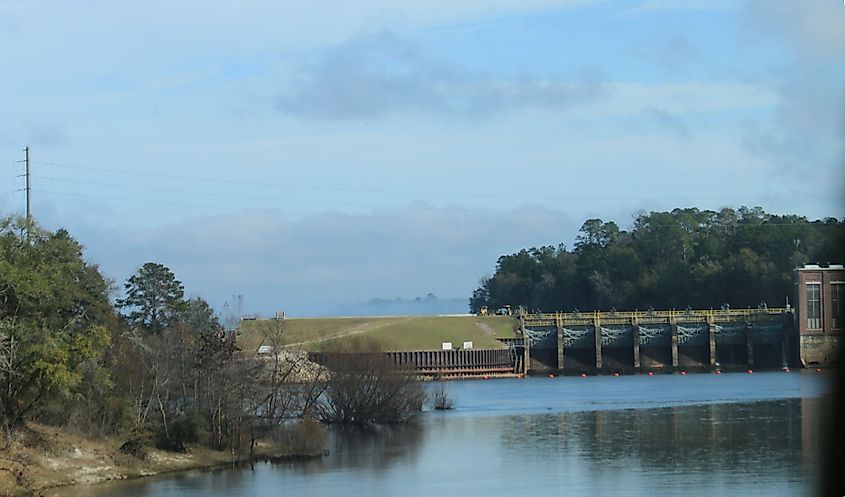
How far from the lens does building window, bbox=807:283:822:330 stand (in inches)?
4700

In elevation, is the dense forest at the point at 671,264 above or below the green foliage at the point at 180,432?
above

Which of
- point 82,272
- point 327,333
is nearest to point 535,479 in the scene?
point 82,272

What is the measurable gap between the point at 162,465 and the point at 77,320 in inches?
279

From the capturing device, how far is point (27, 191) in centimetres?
6056

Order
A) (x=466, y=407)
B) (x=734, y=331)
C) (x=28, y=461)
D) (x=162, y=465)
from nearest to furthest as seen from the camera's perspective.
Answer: (x=28, y=461), (x=162, y=465), (x=466, y=407), (x=734, y=331)

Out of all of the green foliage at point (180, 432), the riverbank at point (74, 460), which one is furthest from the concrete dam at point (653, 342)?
the riverbank at point (74, 460)

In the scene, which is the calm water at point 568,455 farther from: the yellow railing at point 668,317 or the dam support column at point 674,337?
the yellow railing at point 668,317

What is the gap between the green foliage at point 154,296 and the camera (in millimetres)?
86688

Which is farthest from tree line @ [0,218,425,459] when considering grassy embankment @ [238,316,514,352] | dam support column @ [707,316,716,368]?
dam support column @ [707,316,716,368]

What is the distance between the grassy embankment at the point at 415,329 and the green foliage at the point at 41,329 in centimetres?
5965

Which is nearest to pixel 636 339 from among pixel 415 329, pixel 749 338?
pixel 749 338

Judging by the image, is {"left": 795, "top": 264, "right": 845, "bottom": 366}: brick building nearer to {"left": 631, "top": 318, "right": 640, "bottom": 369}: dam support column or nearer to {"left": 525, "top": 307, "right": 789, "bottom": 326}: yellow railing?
{"left": 525, "top": 307, "right": 789, "bottom": 326}: yellow railing

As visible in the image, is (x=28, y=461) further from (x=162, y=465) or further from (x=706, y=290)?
(x=706, y=290)

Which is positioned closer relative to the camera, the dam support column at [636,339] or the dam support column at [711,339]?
the dam support column at [711,339]
